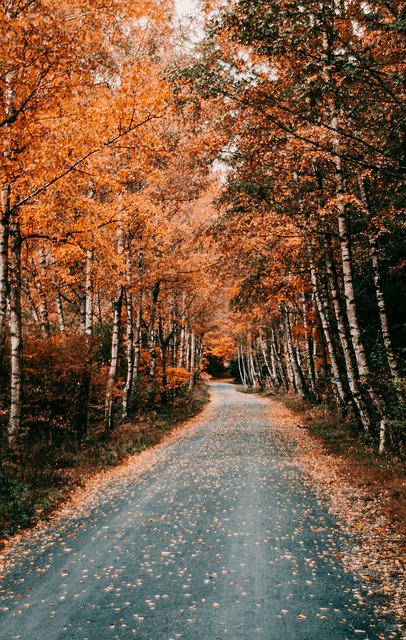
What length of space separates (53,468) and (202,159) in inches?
364

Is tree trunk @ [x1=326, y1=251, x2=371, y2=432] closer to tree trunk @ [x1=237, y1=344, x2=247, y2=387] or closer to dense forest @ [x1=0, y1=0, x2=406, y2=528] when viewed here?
dense forest @ [x1=0, y1=0, x2=406, y2=528]

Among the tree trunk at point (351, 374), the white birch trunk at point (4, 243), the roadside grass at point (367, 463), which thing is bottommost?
the roadside grass at point (367, 463)

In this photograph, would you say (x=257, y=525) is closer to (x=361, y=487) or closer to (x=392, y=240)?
(x=361, y=487)

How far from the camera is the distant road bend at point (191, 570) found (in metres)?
4.28

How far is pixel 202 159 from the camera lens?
12.2 metres

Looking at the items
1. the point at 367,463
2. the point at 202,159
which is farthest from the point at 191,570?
the point at 202,159

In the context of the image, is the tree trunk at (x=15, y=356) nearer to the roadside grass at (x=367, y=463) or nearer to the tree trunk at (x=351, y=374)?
the roadside grass at (x=367, y=463)

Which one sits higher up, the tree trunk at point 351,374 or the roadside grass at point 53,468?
the tree trunk at point 351,374

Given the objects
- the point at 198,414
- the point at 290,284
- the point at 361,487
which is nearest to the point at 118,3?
the point at 361,487

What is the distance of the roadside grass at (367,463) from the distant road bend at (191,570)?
1135 millimetres

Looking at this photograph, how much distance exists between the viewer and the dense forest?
7809 mm

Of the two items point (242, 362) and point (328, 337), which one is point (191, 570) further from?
point (242, 362)

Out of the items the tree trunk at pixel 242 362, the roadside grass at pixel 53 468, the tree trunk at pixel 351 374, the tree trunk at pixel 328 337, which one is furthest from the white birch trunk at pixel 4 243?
the tree trunk at pixel 242 362

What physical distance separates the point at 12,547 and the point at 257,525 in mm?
3916
